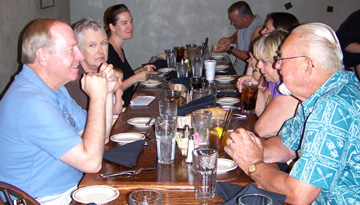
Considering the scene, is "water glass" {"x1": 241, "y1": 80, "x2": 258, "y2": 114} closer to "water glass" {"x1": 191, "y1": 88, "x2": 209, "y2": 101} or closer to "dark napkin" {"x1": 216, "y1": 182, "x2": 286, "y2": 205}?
"water glass" {"x1": 191, "y1": 88, "x2": 209, "y2": 101}

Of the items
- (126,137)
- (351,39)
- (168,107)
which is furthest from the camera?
(351,39)

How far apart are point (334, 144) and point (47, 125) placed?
3.45 feet

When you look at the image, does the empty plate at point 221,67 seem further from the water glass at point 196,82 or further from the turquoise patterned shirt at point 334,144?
the turquoise patterned shirt at point 334,144

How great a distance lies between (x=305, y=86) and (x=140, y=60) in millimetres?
5336

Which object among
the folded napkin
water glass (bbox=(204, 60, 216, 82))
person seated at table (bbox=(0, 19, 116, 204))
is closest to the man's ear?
A: person seated at table (bbox=(0, 19, 116, 204))

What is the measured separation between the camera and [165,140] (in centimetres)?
173

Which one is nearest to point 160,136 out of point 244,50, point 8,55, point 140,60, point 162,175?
point 162,175

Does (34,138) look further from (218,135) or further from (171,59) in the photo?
(171,59)

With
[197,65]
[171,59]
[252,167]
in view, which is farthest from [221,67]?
[252,167]

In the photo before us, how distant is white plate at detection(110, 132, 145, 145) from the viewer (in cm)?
201

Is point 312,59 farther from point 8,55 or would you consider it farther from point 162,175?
point 8,55

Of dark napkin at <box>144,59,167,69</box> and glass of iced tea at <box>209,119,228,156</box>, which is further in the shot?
dark napkin at <box>144,59,167,69</box>

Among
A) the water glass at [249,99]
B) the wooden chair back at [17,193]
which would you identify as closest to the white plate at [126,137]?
the wooden chair back at [17,193]

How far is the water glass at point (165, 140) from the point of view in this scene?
5.66 ft
